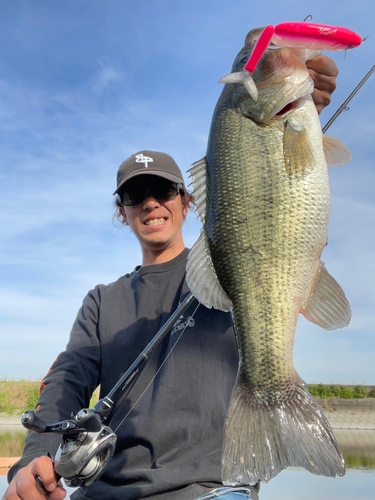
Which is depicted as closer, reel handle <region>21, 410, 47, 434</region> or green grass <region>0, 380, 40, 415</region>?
reel handle <region>21, 410, 47, 434</region>

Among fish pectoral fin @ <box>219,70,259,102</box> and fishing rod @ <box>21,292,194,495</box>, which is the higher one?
fish pectoral fin @ <box>219,70,259,102</box>

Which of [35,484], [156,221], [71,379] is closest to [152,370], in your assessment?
[71,379]

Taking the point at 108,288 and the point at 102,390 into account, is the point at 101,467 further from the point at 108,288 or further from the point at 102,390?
the point at 108,288

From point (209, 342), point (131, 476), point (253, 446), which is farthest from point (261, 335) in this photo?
point (131, 476)

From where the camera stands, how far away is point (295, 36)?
1.49 meters

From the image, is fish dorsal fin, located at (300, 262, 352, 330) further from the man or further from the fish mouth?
the man

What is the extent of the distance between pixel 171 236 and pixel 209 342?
41.5 inches

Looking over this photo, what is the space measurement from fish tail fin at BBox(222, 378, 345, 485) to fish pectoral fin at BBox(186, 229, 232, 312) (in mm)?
408

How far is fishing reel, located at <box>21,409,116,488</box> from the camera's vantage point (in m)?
2.12

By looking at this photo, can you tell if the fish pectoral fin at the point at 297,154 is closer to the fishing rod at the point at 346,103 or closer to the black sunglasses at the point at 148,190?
the fishing rod at the point at 346,103

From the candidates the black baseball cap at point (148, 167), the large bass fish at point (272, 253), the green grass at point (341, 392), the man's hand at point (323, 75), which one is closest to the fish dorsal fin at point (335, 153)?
the large bass fish at point (272, 253)

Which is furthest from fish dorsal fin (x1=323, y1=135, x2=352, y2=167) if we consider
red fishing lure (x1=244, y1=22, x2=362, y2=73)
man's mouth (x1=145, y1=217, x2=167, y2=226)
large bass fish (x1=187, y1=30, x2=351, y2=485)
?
man's mouth (x1=145, y1=217, x2=167, y2=226)

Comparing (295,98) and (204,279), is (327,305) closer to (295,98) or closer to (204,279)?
(204,279)

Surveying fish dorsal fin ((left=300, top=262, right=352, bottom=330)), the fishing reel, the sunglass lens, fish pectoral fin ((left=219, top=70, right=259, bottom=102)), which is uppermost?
the sunglass lens
